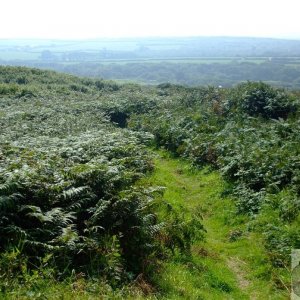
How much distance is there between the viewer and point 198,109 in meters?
25.1

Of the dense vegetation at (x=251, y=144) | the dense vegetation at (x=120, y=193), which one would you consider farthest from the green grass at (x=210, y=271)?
the dense vegetation at (x=251, y=144)

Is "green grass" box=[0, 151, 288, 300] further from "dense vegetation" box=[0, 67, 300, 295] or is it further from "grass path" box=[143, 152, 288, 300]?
"dense vegetation" box=[0, 67, 300, 295]

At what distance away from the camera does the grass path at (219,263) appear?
26.5 feet

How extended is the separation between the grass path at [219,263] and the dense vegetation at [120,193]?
10.7 inches

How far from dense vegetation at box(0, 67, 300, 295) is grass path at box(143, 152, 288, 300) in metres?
0.27

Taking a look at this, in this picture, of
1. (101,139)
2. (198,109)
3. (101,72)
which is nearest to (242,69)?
(101,72)

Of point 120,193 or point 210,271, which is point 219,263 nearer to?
point 210,271

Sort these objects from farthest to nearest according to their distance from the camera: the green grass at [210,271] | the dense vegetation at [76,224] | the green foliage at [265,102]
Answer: the green foliage at [265,102] → the dense vegetation at [76,224] → the green grass at [210,271]

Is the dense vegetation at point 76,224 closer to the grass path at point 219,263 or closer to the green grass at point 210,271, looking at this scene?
the green grass at point 210,271

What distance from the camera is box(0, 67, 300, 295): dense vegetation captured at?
23.2 ft

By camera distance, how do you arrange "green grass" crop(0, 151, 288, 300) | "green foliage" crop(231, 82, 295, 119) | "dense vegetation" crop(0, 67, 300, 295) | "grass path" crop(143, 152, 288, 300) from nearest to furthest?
"green grass" crop(0, 151, 288, 300) < "dense vegetation" crop(0, 67, 300, 295) < "grass path" crop(143, 152, 288, 300) < "green foliage" crop(231, 82, 295, 119)

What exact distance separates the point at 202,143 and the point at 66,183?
34.6 ft

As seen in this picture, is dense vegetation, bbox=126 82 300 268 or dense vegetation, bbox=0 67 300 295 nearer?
dense vegetation, bbox=0 67 300 295

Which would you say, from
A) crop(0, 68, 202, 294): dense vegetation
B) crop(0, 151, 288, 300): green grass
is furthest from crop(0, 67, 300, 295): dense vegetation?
crop(0, 151, 288, 300): green grass
